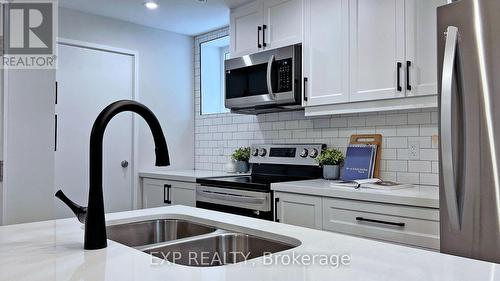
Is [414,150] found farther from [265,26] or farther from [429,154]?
[265,26]

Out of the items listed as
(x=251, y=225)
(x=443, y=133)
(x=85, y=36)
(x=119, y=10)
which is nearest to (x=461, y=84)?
(x=443, y=133)

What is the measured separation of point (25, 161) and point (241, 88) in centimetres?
172

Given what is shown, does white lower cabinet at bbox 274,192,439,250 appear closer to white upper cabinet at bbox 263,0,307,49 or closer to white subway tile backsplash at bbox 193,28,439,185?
white subway tile backsplash at bbox 193,28,439,185

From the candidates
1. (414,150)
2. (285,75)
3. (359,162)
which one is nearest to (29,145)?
(285,75)

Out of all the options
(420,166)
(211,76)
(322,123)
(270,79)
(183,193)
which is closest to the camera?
(420,166)

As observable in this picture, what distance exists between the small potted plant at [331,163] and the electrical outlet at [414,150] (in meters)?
0.51

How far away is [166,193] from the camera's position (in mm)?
3760

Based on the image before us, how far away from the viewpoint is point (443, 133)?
1706 mm

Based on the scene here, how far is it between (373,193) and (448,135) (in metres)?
0.59

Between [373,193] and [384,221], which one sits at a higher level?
[373,193]

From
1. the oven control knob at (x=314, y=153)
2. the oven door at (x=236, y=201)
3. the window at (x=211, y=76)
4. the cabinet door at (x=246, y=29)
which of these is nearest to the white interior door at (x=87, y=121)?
the window at (x=211, y=76)

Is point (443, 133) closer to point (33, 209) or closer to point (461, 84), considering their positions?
point (461, 84)

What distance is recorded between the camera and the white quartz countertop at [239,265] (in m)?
0.84

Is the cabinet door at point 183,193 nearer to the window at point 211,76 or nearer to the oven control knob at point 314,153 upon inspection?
the oven control knob at point 314,153
